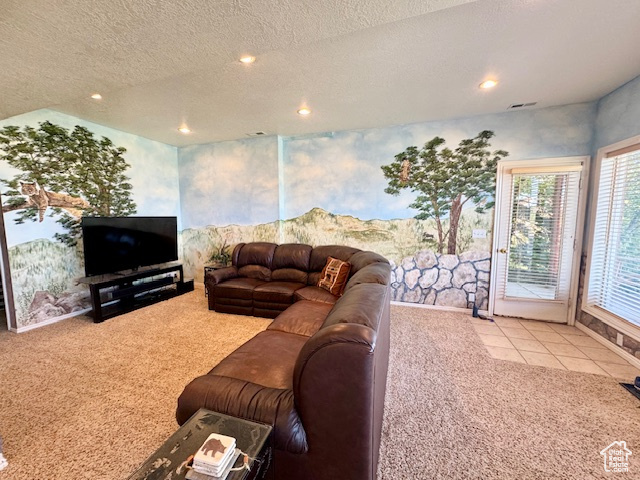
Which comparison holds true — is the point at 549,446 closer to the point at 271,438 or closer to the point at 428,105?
the point at 271,438

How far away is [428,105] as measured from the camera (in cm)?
309

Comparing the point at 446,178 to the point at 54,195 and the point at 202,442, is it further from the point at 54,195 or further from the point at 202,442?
the point at 54,195

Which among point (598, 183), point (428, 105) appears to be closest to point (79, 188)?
point (428, 105)

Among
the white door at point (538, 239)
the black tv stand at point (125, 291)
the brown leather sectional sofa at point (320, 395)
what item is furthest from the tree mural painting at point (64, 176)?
the white door at point (538, 239)

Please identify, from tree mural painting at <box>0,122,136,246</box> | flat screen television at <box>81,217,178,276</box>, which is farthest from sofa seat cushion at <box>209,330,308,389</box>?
tree mural painting at <box>0,122,136,246</box>

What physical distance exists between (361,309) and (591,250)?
11.5 feet

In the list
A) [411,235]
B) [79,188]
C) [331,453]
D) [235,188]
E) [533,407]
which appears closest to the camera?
[331,453]

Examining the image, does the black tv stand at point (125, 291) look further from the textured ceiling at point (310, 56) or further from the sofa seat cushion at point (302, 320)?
the sofa seat cushion at point (302, 320)

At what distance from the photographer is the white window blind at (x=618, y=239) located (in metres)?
2.50

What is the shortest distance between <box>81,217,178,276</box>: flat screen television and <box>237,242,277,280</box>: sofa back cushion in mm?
1341

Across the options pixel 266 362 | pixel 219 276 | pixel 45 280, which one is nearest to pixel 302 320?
pixel 266 362

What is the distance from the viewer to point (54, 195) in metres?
3.37

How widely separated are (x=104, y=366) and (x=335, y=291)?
245 centimetres

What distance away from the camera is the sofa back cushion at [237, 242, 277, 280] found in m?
4.11
